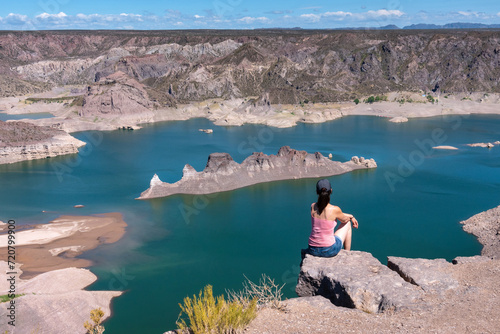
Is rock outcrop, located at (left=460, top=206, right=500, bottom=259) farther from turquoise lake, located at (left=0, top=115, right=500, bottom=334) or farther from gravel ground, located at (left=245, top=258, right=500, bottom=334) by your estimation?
gravel ground, located at (left=245, top=258, right=500, bottom=334)

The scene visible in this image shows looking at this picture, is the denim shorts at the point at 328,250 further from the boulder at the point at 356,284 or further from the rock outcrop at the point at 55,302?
the rock outcrop at the point at 55,302

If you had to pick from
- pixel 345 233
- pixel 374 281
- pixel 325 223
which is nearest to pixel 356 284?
pixel 374 281

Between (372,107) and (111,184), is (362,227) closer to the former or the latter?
(111,184)

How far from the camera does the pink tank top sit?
14219 mm

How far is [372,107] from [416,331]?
153 metres

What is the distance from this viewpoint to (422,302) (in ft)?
41.5

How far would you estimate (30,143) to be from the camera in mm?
85188

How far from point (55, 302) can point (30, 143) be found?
64.1m

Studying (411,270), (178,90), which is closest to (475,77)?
(178,90)

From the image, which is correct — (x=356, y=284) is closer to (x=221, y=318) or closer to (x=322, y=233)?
(x=322, y=233)

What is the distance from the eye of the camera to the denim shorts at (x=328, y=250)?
14.6 m

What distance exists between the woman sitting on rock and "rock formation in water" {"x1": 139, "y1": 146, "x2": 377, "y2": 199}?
4782 centimetres

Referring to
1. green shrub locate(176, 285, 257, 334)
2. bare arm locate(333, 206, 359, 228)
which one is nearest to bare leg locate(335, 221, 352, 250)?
bare arm locate(333, 206, 359, 228)

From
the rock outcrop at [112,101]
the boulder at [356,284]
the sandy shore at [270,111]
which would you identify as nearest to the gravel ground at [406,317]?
the boulder at [356,284]
